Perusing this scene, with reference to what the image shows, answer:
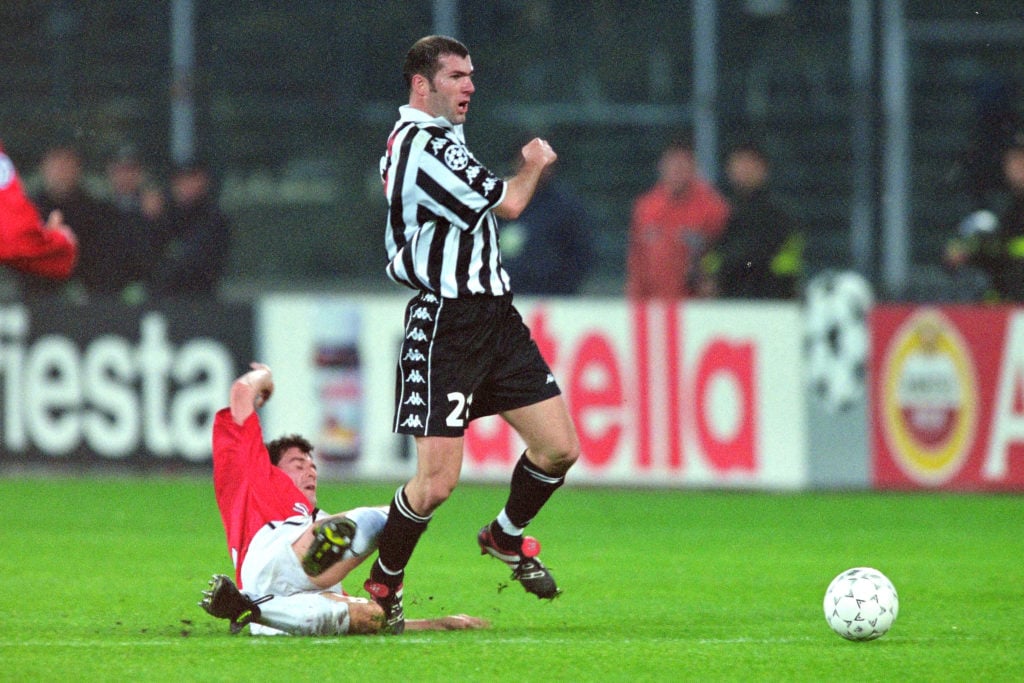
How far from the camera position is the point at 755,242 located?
12.6 metres

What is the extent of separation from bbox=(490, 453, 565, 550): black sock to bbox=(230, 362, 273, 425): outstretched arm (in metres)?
0.97

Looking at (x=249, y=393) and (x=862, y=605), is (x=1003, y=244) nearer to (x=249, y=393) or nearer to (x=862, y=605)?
(x=862, y=605)

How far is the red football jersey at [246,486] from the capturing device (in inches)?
259

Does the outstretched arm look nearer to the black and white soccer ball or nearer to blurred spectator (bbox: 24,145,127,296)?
A: the black and white soccer ball

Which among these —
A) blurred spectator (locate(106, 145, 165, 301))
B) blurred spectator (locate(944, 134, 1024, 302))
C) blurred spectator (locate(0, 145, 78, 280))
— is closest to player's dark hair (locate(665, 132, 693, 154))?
blurred spectator (locate(944, 134, 1024, 302))

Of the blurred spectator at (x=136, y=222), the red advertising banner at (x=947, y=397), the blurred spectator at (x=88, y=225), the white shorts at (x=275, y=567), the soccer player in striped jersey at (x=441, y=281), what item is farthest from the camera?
the blurred spectator at (x=136, y=222)

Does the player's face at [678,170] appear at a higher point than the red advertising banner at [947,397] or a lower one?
higher

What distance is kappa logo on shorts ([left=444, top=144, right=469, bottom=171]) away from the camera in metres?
6.38

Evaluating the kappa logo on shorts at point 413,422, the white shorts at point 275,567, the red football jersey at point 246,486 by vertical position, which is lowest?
the white shorts at point 275,567

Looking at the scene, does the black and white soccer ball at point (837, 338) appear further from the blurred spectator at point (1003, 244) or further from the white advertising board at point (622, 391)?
the blurred spectator at point (1003, 244)

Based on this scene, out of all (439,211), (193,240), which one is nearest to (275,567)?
(439,211)

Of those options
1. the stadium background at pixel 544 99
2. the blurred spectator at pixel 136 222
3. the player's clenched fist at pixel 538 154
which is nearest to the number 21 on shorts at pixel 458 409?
the player's clenched fist at pixel 538 154

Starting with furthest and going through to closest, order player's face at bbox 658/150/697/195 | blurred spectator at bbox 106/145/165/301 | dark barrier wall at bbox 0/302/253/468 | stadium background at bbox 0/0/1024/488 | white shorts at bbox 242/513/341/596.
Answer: stadium background at bbox 0/0/1024/488, blurred spectator at bbox 106/145/165/301, player's face at bbox 658/150/697/195, dark barrier wall at bbox 0/302/253/468, white shorts at bbox 242/513/341/596

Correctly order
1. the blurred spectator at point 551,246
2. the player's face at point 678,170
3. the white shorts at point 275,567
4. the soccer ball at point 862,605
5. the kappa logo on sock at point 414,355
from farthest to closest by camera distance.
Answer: the blurred spectator at point 551,246 → the player's face at point 678,170 → the kappa logo on sock at point 414,355 → the white shorts at point 275,567 → the soccer ball at point 862,605
